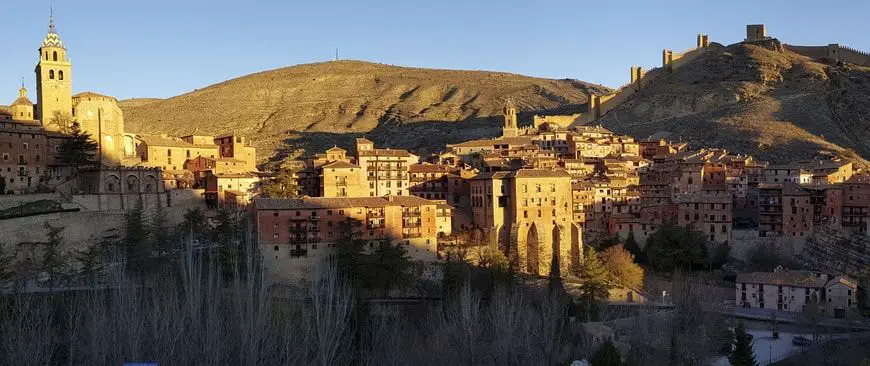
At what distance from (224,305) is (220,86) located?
10585cm

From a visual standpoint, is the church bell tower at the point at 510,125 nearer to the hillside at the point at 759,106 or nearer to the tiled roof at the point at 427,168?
the hillside at the point at 759,106

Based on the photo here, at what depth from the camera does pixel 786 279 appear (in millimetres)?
36250

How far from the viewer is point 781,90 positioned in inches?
2808

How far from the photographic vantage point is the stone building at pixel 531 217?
39.2m

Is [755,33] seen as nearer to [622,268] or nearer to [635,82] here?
[635,82]

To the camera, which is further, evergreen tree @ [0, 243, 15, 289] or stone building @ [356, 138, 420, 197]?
stone building @ [356, 138, 420, 197]

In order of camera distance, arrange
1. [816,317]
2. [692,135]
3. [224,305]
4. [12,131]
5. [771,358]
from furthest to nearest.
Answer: [692,135]
[12,131]
[816,317]
[771,358]
[224,305]

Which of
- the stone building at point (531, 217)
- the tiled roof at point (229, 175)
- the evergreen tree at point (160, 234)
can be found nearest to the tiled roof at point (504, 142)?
the stone building at point (531, 217)

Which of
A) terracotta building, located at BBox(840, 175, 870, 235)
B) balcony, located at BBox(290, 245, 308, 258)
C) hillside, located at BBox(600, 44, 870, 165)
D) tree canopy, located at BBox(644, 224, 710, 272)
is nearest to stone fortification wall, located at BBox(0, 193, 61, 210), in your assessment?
balcony, located at BBox(290, 245, 308, 258)

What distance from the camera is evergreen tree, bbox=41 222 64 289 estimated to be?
104 ft

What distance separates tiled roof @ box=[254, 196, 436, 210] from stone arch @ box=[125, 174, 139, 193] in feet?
21.3

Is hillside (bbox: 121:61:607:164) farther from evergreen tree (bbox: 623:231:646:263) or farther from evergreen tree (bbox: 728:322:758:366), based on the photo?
evergreen tree (bbox: 728:322:758:366)

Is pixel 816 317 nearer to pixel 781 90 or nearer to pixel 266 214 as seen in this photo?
pixel 266 214

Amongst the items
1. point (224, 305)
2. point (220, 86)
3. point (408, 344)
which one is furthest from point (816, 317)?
point (220, 86)
